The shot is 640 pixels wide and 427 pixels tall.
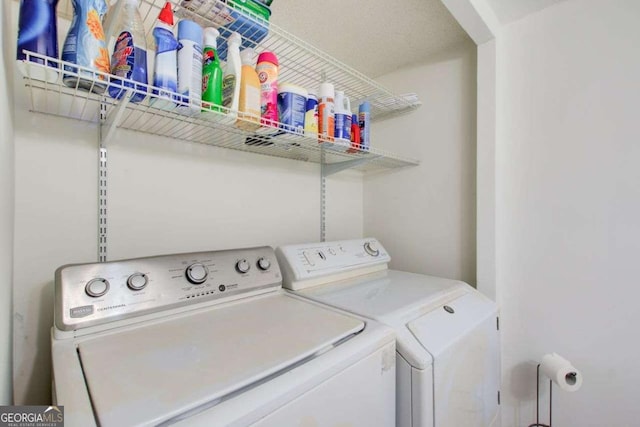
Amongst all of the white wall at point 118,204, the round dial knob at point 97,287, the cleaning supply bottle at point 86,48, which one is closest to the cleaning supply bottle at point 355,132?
the white wall at point 118,204

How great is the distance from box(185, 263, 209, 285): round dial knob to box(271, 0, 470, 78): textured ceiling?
1.22m

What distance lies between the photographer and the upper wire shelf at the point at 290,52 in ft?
3.08

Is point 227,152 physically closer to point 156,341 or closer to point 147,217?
point 147,217

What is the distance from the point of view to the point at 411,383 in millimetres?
823

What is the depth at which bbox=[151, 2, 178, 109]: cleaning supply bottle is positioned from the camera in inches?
31.9

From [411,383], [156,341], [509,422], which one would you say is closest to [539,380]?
[509,422]

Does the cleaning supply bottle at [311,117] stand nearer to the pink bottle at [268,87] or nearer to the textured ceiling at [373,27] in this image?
the pink bottle at [268,87]

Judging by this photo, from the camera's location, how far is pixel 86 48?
688mm

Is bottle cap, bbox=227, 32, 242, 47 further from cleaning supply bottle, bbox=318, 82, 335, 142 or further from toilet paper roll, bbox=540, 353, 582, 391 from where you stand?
toilet paper roll, bbox=540, 353, 582, 391

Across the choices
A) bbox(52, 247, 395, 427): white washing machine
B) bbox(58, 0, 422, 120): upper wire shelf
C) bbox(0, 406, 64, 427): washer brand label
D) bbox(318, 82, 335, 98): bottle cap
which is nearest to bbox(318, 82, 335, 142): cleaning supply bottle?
bbox(318, 82, 335, 98): bottle cap

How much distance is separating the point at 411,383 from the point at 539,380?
1014mm

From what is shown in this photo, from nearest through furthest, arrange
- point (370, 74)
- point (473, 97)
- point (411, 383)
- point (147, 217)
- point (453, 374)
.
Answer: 1. point (411, 383)
2. point (453, 374)
3. point (147, 217)
4. point (473, 97)
5. point (370, 74)

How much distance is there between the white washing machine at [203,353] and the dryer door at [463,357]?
6.2 inches

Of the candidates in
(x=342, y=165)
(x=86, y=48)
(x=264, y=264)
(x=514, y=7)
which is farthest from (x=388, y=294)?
(x=514, y=7)
